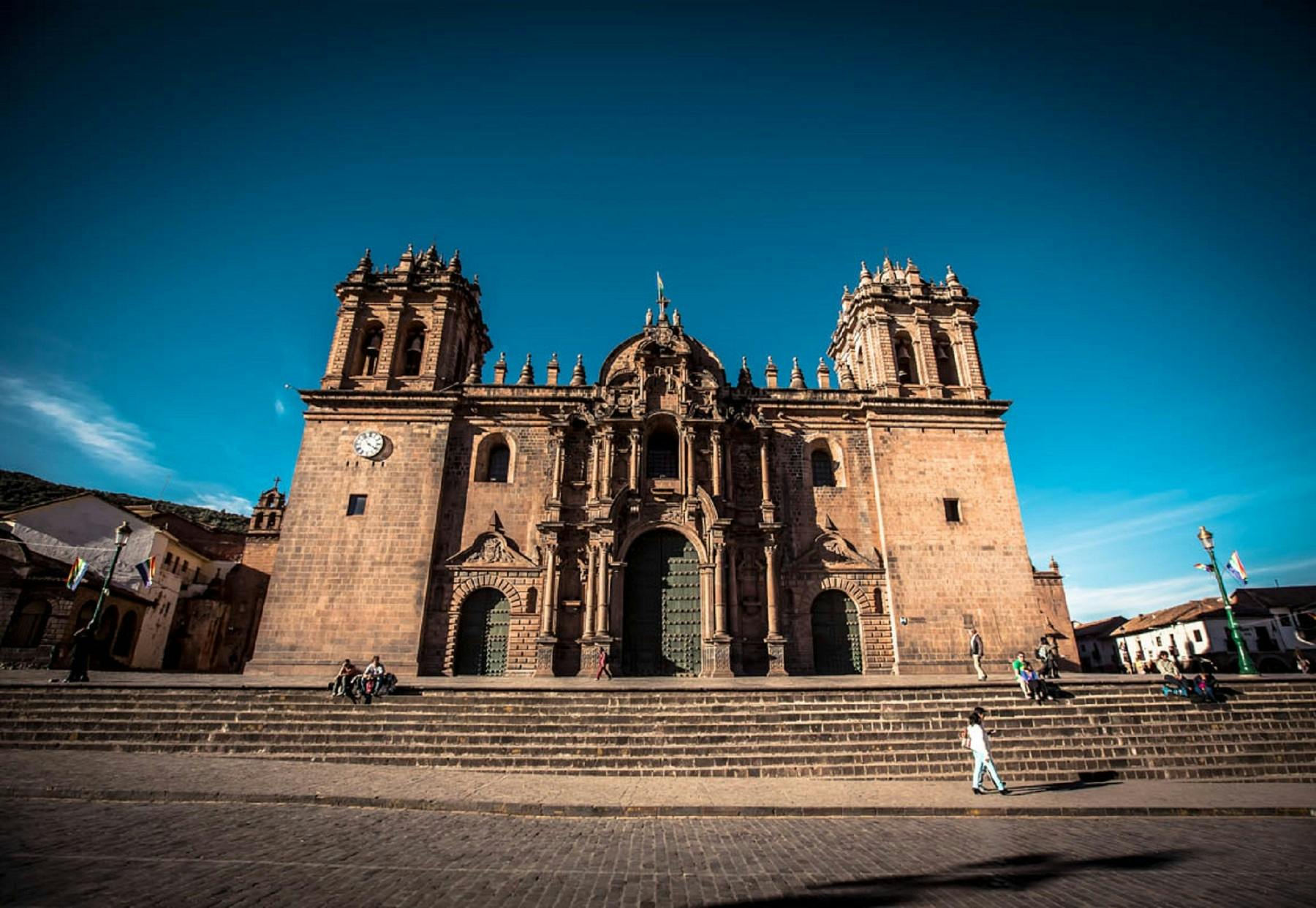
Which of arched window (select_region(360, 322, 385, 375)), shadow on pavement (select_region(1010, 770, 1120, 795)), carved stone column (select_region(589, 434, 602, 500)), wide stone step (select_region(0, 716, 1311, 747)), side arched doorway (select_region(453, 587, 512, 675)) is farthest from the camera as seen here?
arched window (select_region(360, 322, 385, 375))

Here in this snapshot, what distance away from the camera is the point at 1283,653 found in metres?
41.2

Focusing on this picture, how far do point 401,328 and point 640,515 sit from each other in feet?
44.5

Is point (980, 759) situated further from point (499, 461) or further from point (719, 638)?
point (499, 461)

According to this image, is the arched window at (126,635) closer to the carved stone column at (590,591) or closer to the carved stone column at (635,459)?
the carved stone column at (590,591)

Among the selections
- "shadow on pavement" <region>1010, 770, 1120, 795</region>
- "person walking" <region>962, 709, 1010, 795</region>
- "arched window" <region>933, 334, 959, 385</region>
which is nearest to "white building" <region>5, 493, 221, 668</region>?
"person walking" <region>962, 709, 1010, 795</region>

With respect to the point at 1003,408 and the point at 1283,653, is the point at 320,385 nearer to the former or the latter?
the point at 1003,408

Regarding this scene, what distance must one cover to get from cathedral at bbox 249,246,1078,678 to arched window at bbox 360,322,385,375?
0.15 m

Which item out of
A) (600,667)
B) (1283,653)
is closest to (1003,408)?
(600,667)

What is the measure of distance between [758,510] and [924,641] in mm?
7404

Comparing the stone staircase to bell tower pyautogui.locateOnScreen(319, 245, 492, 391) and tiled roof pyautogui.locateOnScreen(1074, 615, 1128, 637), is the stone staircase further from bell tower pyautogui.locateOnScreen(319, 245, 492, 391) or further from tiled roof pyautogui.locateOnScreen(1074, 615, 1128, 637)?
tiled roof pyautogui.locateOnScreen(1074, 615, 1128, 637)

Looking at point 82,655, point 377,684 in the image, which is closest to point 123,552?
point 82,655

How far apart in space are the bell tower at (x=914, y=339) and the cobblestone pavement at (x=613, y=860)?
18568mm

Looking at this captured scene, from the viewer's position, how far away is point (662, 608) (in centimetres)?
2119

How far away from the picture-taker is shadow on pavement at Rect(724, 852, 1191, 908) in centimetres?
541
